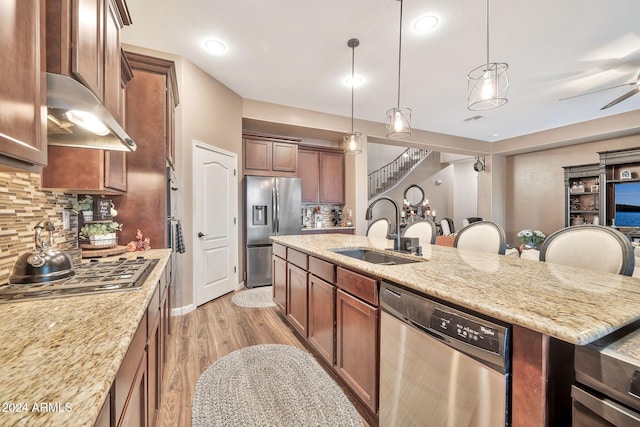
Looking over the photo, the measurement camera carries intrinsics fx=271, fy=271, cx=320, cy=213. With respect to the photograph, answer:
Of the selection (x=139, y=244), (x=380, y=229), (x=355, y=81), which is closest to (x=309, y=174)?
(x=355, y=81)

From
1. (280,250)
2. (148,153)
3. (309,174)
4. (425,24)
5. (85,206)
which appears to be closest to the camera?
(85,206)

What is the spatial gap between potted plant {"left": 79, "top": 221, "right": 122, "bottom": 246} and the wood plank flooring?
1071 mm

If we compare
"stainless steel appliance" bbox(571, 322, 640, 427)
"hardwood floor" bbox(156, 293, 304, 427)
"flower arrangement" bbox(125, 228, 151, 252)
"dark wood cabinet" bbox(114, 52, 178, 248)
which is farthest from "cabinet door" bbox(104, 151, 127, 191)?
"stainless steel appliance" bbox(571, 322, 640, 427)

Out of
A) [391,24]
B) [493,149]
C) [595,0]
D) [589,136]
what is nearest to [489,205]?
[493,149]

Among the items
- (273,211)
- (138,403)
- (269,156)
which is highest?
(269,156)

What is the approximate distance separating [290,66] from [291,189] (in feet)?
6.10

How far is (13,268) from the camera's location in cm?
124

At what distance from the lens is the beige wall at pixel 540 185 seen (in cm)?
632

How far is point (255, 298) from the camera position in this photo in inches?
148

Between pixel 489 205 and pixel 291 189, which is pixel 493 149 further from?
pixel 291 189

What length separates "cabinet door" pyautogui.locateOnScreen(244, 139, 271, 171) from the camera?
4.51m

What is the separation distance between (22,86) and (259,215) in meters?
3.66

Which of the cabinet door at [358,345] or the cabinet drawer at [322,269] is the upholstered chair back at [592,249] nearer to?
the cabinet door at [358,345]

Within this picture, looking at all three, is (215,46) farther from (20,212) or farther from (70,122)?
(20,212)
